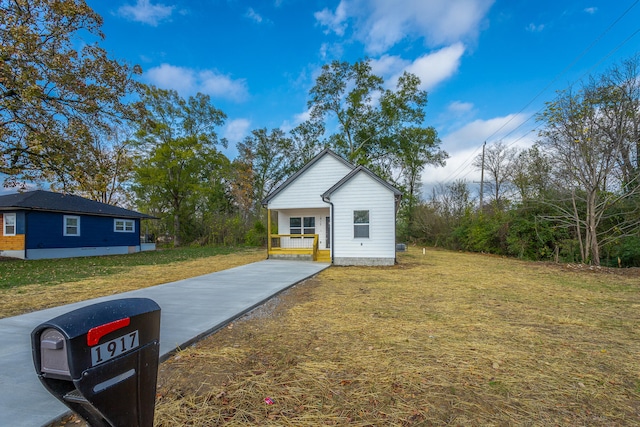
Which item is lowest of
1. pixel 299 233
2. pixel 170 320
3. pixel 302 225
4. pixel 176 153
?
pixel 170 320

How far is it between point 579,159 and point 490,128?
1496 centimetres

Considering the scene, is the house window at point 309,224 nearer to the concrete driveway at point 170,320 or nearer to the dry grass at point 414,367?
the concrete driveway at point 170,320

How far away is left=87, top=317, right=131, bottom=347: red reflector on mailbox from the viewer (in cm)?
99

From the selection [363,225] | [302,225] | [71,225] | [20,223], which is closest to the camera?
[363,225]

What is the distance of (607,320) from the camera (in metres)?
4.91

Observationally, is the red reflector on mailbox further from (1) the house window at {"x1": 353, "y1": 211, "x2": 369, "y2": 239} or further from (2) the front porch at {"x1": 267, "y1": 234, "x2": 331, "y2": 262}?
(2) the front porch at {"x1": 267, "y1": 234, "x2": 331, "y2": 262}

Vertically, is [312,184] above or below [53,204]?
above

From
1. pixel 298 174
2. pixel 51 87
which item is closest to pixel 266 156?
pixel 298 174

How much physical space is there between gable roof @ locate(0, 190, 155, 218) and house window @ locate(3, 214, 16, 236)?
56cm

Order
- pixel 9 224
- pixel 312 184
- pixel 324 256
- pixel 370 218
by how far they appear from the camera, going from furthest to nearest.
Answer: pixel 9 224
pixel 312 184
pixel 324 256
pixel 370 218

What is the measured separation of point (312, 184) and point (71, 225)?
47.0 feet

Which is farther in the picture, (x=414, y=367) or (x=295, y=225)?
(x=295, y=225)

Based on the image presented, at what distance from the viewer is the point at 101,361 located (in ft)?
3.35

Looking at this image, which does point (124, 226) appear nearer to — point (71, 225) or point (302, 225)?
point (71, 225)
